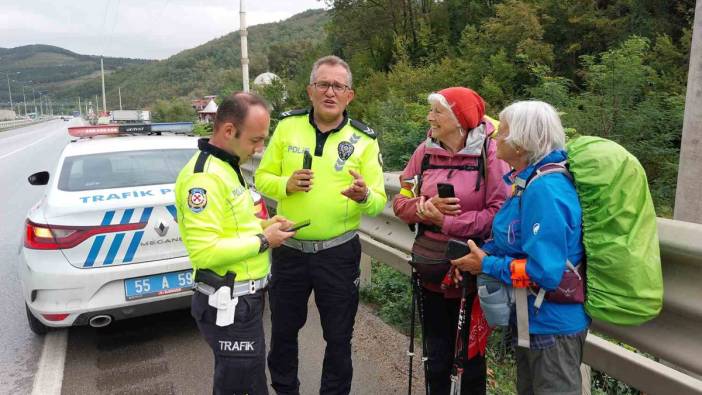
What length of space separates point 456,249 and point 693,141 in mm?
1443

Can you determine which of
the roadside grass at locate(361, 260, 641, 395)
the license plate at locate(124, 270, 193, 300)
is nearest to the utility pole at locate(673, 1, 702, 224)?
the roadside grass at locate(361, 260, 641, 395)

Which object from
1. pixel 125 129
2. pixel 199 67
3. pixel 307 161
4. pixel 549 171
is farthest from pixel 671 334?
pixel 199 67

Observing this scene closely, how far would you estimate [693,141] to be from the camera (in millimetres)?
2570

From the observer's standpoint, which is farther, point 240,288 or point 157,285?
point 157,285

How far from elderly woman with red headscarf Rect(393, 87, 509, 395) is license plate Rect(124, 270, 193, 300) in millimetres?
1796

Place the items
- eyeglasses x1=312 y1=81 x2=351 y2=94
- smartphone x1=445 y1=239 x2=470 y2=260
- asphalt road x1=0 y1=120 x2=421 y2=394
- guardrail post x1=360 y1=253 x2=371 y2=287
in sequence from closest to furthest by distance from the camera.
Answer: smartphone x1=445 y1=239 x2=470 y2=260 → eyeglasses x1=312 y1=81 x2=351 y2=94 → asphalt road x1=0 y1=120 x2=421 y2=394 → guardrail post x1=360 y1=253 x2=371 y2=287

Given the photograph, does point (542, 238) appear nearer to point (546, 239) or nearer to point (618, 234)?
point (546, 239)

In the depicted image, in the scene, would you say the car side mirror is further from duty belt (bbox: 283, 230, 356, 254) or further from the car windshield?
duty belt (bbox: 283, 230, 356, 254)

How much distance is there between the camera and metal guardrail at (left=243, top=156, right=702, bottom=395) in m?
1.81

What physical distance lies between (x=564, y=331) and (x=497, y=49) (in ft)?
54.4

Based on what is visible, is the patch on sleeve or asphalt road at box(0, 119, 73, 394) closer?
the patch on sleeve

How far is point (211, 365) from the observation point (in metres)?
3.39

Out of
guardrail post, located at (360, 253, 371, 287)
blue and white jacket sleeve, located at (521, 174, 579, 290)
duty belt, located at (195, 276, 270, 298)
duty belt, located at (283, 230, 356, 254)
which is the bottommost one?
guardrail post, located at (360, 253, 371, 287)

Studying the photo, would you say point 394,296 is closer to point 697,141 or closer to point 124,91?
point 697,141
